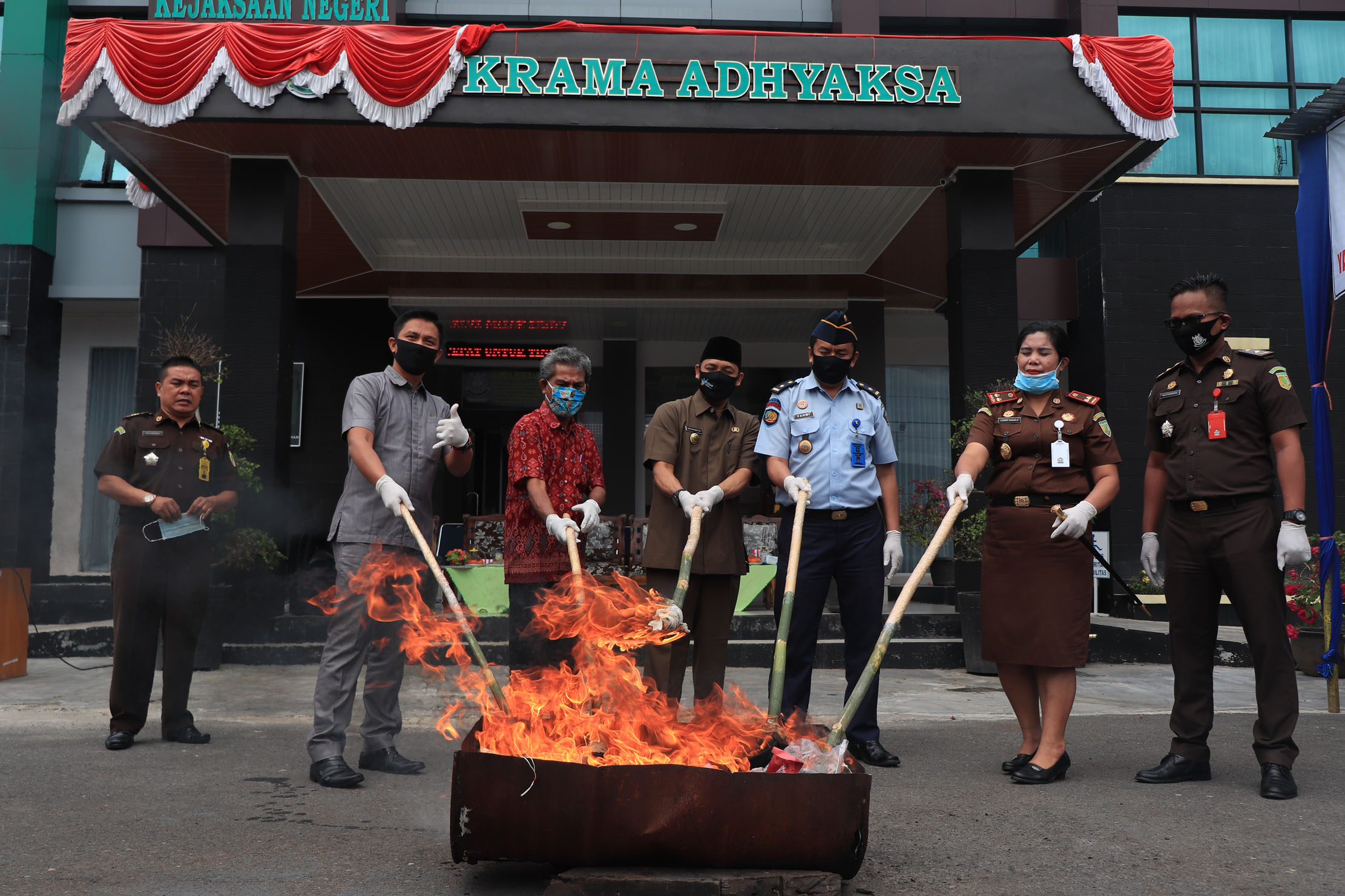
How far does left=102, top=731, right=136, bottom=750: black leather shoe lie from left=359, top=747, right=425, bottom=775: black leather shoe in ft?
4.71

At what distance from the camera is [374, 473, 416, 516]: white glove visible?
153 inches

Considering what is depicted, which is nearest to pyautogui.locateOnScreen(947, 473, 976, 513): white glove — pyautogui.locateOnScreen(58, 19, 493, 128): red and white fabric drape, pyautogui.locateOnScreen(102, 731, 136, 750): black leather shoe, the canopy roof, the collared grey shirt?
the collared grey shirt

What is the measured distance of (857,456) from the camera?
457 cm

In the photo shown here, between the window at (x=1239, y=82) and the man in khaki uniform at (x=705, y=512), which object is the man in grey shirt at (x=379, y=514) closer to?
the man in khaki uniform at (x=705, y=512)

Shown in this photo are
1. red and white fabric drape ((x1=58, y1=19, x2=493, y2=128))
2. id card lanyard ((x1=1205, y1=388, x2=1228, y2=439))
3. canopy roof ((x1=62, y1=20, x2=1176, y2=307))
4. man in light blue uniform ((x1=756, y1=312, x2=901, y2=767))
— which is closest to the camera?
id card lanyard ((x1=1205, y1=388, x2=1228, y2=439))

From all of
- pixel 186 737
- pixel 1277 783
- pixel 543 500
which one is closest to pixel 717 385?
pixel 543 500

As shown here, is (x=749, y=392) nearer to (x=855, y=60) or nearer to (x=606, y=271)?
(x=606, y=271)

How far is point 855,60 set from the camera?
302 inches

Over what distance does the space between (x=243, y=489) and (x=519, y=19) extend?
764 centimetres

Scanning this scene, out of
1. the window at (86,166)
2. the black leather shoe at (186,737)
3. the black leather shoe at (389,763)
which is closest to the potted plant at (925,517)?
the black leather shoe at (389,763)

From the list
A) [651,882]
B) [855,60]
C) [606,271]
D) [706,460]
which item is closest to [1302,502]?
[706,460]

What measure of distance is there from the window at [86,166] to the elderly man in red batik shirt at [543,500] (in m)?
10.7

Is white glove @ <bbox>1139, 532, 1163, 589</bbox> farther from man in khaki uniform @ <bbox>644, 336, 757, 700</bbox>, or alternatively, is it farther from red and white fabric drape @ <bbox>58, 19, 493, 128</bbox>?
red and white fabric drape @ <bbox>58, 19, 493, 128</bbox>

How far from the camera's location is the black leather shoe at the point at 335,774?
3943 mm
